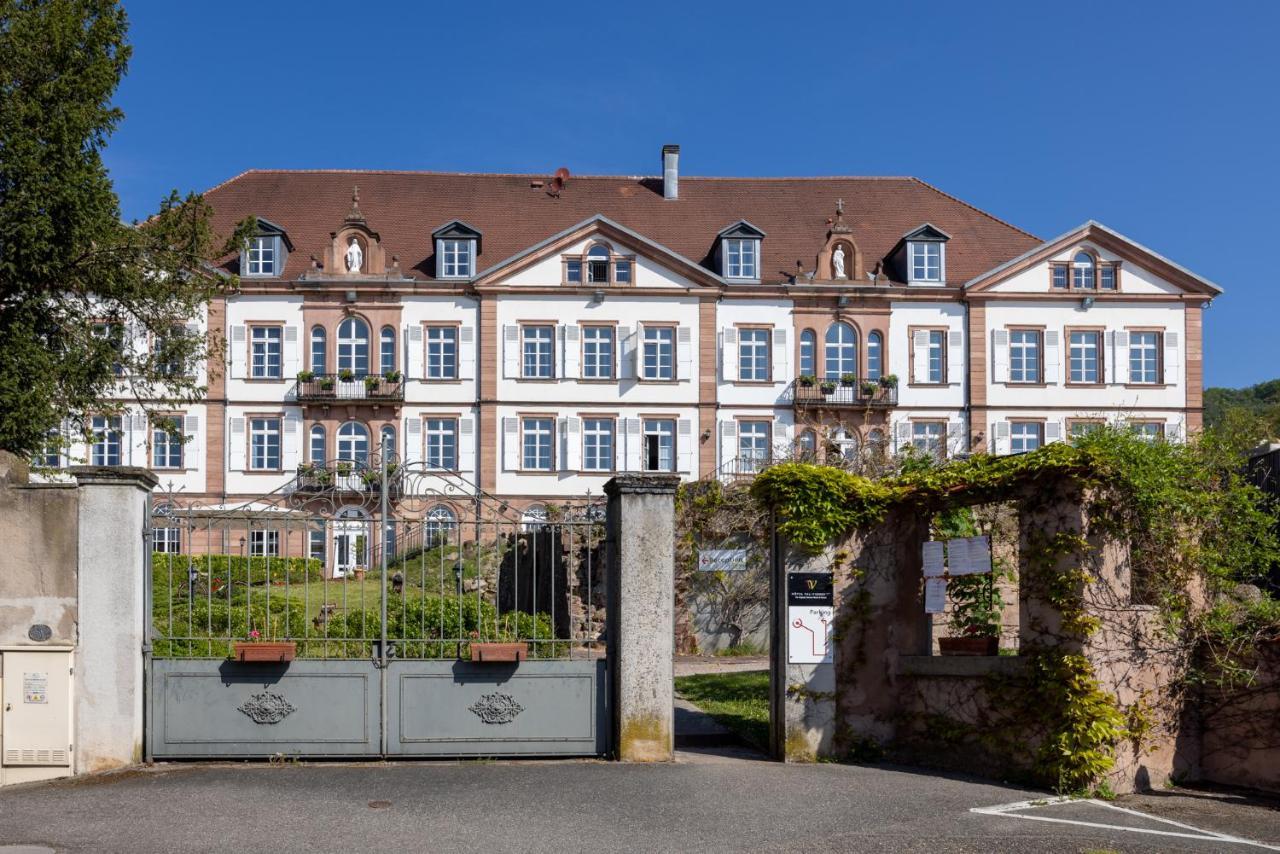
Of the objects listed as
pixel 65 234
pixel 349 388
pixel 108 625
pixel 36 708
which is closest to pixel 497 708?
pixel 108 625

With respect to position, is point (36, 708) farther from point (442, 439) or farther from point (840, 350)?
point (840, 350)

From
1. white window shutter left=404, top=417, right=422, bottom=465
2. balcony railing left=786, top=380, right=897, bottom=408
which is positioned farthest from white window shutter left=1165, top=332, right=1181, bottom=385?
white window shutter left=404, top=417, right=422, bottom=465

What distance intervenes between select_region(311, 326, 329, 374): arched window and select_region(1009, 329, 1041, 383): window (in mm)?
21951

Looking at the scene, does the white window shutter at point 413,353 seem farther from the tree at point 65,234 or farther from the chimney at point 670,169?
the tree at point 65,234

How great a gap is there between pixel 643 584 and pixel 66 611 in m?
4.69

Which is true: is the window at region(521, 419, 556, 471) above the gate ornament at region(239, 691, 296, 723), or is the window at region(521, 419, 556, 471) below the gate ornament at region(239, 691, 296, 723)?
above

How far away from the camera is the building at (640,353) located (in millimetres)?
37188

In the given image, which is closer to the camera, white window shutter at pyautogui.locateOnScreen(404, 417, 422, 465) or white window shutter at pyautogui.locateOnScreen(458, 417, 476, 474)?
white window shutter at pyautogui.locateOnScreen(404, 417, 422, 465)

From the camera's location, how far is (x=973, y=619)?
1060 centimetres

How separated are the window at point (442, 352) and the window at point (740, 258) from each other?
903cm

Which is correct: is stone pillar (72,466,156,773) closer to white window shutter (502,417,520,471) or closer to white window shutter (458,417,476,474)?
white window shutter (502,417,520,471)

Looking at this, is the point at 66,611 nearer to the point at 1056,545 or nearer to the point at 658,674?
the point at 658,674

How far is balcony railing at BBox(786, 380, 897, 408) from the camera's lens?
3772 centimetres

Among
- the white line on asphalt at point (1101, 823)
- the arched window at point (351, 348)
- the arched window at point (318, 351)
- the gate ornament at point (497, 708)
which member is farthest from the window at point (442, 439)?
the white line on asphalt at point (1101, 823)
